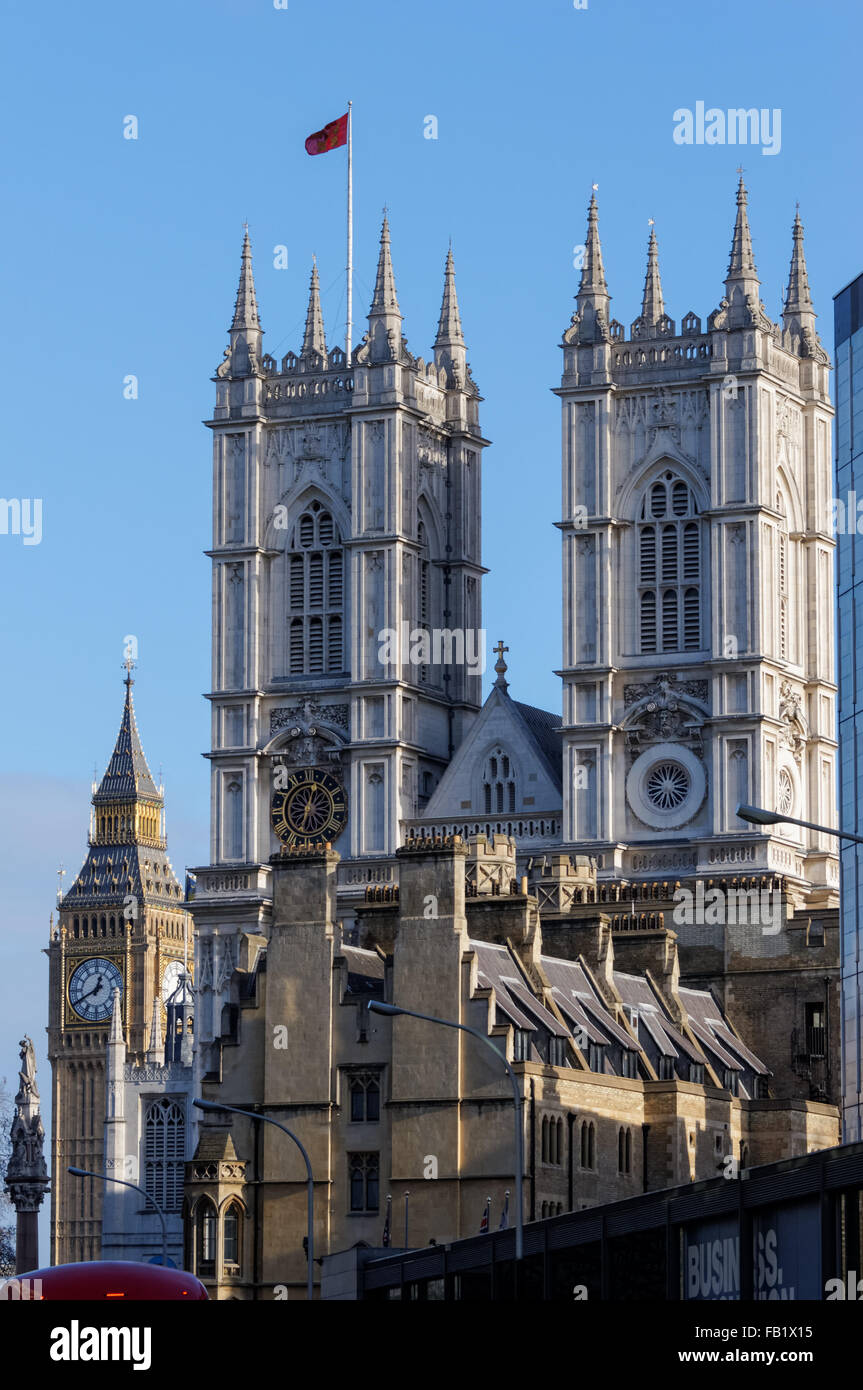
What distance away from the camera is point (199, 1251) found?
88875mm

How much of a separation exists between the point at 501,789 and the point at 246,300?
25245 mm

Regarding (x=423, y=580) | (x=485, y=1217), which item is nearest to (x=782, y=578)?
(x=423, y=580)

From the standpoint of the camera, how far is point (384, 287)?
14250cm

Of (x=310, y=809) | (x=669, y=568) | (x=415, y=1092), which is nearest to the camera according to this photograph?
(x=415, y=1092)

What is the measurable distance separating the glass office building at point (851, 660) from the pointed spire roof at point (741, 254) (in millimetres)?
49834

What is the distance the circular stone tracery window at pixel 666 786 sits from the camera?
131 metres

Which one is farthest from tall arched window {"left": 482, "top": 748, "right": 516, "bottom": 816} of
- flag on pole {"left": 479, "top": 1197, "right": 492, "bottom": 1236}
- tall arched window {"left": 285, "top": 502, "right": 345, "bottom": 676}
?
flag on pole {"left": 479, "top": 1197, "right": 492, "bottom": 1236}

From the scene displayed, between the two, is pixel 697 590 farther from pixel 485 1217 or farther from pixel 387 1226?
pixel 485 1217

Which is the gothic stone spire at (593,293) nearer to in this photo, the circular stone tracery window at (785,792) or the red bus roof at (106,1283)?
the circular stone tracery window at (785,792)

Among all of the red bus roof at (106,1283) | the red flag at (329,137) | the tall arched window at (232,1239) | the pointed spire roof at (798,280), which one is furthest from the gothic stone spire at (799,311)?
the red bus roof at (106,1283)
